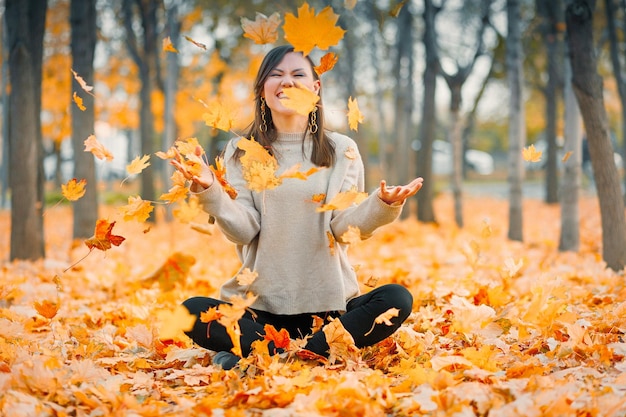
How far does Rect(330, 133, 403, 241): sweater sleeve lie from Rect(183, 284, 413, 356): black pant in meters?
0.27

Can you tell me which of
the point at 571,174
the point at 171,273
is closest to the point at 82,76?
the point at 171,273

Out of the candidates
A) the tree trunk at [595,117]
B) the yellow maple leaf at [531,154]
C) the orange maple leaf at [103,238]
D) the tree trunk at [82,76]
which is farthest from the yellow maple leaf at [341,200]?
the tree trunk at [82,76]

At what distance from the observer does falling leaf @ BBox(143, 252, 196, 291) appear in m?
4.33

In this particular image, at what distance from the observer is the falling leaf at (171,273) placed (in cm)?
433

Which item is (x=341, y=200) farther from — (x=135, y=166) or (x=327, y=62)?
(x=135, y=166)

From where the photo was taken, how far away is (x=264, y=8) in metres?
12.2

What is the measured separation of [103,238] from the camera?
2.55 meters

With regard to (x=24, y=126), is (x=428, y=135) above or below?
above

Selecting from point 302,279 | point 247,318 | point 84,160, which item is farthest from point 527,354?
point 84,160

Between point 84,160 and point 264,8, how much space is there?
663cm

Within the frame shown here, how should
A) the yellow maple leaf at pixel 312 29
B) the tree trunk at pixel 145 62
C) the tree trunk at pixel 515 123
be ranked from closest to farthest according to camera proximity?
the yellow maple leaf at pixel 312 29 → the tree trunk at pixel 515 123 → the tree trunk at pixel 145 62

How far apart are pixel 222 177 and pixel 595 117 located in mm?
3024

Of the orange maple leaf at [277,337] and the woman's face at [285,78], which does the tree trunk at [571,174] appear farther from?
the orange maple leaf at [277,337]

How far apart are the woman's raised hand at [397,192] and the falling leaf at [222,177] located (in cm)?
62
